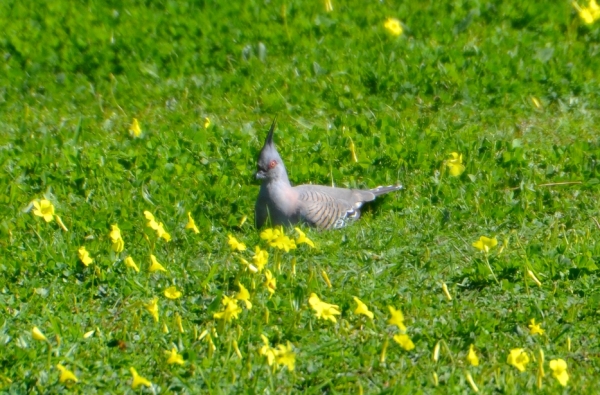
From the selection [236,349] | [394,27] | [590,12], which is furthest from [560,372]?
[590,12]

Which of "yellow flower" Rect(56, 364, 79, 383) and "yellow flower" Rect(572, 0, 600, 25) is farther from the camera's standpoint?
"yellow flower" Rect(572, 0, 600, 25)

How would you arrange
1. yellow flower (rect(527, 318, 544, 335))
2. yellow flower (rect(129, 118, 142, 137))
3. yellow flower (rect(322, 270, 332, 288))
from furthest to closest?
1. yellow flower (rect(129, 118, 142, 137))
2. yellow flower (rect(322, 270, 332, 288))
3. yellow flower (rect(527, 318, 544, 335))

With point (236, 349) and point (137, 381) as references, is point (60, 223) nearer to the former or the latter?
point (236, 349)

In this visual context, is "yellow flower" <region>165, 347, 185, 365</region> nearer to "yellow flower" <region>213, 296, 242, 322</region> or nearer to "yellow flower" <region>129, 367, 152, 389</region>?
"yellow flower" <region>129, 367, 152, 389</region>

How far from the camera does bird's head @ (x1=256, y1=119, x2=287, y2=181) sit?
6.71 m

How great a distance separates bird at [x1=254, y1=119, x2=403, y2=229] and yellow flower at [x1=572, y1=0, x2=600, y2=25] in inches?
126

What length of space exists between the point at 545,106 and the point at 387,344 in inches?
157

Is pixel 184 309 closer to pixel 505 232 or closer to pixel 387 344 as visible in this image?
pixel 387 344

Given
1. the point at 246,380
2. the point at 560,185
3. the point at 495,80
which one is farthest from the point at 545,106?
the point at 246,380

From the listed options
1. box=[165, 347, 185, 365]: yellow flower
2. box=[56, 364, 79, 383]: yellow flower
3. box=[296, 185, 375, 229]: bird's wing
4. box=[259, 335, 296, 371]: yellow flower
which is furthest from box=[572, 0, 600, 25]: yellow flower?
box=[56, 364, 79, 383]: yellow flower

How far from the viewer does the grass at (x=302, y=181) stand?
4883 mm

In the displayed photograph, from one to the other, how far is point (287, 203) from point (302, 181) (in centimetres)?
68

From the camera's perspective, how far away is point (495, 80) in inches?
332

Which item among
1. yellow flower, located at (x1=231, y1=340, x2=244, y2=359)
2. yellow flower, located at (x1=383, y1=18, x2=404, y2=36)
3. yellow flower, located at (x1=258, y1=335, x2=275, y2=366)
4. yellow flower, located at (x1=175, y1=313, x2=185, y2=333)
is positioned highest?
yellow flower, located at (x1=383, y1=18, x2=404, y2=36)
